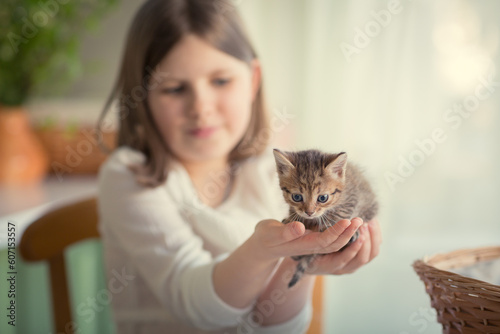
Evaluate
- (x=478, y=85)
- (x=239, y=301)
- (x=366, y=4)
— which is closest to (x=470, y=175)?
(x=478, y=85)

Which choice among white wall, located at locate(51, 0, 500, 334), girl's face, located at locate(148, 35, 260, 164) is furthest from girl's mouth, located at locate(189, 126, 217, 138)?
white wall, located at locate(51, 0, 500, 334)


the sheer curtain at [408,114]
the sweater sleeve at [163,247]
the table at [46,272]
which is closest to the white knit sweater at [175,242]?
the sweater sleeve at [163,247]

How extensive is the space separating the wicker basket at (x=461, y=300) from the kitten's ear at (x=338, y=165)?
0.19 meters

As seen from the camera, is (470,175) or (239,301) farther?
(470,175)

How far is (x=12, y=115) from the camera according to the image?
6.02 ft

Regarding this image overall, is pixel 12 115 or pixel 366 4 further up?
pixel 366 4

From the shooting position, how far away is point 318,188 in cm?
58

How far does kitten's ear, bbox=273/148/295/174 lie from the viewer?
1.90ft

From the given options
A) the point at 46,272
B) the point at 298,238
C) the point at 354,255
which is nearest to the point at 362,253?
the point at 354,255

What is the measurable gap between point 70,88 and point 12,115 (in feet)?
1.32

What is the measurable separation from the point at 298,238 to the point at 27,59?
1.66 metres

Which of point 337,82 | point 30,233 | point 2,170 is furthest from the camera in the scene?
point 2,170

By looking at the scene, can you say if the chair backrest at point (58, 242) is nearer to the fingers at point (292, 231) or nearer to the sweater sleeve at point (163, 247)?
the sweater sleeve at point (163, 247)

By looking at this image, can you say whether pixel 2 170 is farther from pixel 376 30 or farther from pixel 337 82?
pixel 376 30
